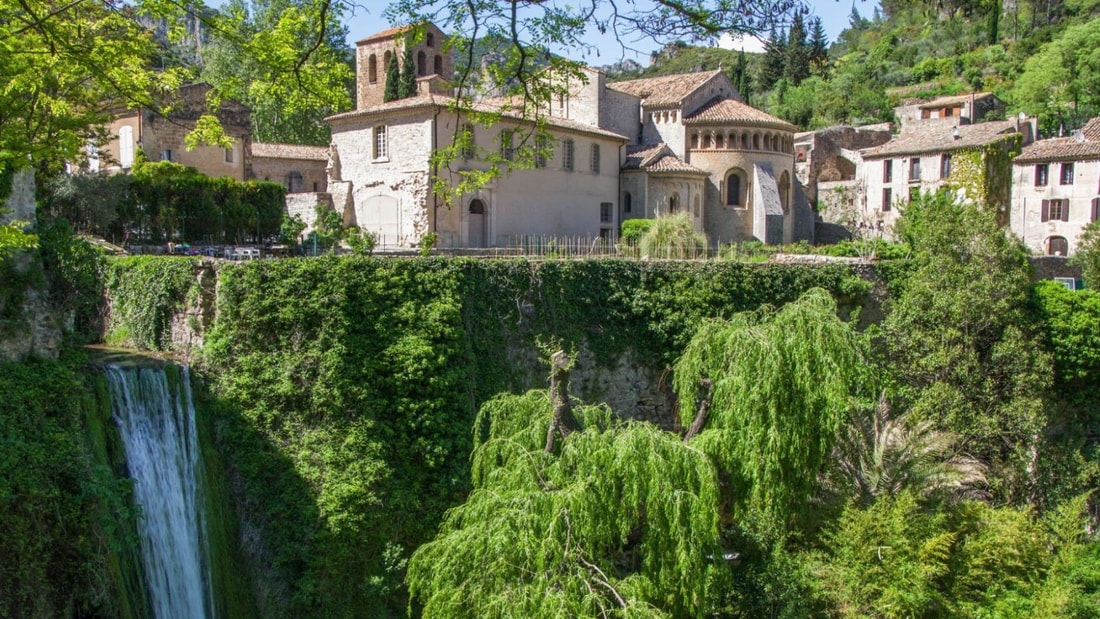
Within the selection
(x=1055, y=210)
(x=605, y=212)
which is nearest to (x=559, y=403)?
(x=605, y=212)

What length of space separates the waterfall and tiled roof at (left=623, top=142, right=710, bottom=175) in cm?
2436

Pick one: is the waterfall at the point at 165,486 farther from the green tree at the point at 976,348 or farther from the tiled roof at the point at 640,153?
the tiled roof at the point at 640,153

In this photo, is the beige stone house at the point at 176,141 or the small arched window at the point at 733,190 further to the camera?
the small arched window at the point at 733,190

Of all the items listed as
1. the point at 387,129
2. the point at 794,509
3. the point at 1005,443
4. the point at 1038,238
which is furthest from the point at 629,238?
the point at 1038,238

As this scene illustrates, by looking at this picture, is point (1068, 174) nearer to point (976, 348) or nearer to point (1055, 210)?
point (1055, 210)

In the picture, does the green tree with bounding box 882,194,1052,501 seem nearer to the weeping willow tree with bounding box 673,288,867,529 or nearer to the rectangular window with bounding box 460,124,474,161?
the weeping willow tree with bounding box 673,288,867,529

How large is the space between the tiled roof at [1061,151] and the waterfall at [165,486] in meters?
39.7

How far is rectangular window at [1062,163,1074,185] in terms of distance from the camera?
39.7m

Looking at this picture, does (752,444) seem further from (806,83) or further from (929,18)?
(806,83)

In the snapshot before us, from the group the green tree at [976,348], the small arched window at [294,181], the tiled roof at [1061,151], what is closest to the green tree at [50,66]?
the green tree at [976,348]

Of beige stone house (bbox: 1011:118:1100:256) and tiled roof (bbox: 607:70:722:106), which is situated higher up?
tiled roof (bbox: 607:70:722:106)

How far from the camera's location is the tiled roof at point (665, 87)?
3806 cm

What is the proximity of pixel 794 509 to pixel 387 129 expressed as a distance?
20468 mm

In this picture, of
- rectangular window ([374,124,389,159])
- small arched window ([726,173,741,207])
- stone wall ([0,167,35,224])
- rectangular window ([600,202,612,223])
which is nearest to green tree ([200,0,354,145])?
stone wall ([0,167,35,224])
